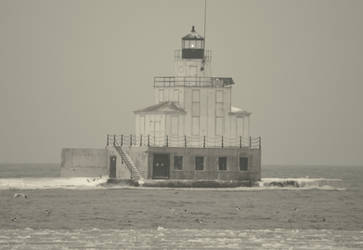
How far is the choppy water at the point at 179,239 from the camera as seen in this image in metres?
41.1

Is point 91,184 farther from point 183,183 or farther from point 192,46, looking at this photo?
point 192,46

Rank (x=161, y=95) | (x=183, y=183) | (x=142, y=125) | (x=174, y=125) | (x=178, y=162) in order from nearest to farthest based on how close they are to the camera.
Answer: (x=183, y=183), (x=178, y=162), (x=174, y=125), (x=142, y=125), (x=161, y=95)

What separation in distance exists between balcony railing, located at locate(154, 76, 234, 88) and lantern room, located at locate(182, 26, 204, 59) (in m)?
1.66

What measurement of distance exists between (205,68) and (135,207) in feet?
58.3

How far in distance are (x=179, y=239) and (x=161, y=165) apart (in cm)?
2935

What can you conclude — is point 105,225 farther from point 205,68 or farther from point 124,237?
point 205,68

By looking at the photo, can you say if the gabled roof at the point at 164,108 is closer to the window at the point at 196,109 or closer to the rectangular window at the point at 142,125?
the rectangular window at the point at 142,125

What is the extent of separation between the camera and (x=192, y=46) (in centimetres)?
7738

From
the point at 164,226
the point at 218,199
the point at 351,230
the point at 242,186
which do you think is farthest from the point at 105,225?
the point at 242,186

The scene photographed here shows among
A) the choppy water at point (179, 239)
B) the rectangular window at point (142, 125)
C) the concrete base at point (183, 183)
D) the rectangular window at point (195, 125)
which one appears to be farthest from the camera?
the rectangular window at point (142, 125)

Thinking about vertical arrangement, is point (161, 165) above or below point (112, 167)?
above

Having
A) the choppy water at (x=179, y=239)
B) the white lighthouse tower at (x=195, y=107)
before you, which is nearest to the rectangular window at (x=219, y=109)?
the white lighthouse tower at (x=195, y=107)

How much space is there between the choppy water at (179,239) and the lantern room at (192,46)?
101 ft

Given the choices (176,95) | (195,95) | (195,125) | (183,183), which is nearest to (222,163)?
(183,183)
